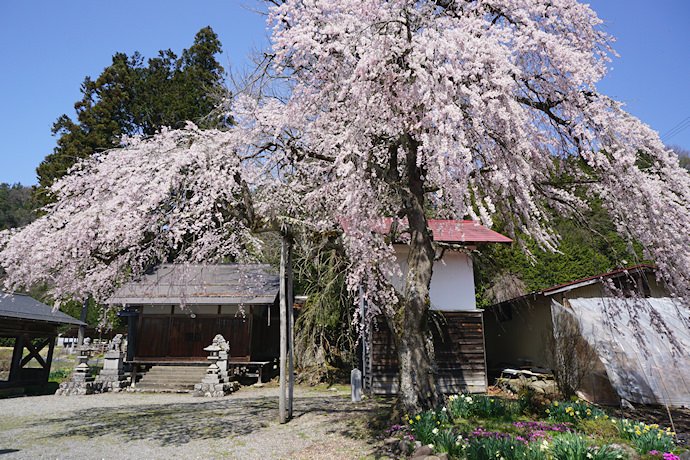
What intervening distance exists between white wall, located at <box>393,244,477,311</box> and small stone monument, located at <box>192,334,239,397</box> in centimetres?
681

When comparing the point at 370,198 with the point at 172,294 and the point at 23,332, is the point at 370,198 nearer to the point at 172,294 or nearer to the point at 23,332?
the point at 172,294

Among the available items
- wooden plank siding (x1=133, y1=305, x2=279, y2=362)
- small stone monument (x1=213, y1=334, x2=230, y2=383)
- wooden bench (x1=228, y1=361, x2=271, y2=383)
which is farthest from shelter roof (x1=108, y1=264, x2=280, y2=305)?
wooden bench (x1=228, y1=361, x2=271, y2=383)

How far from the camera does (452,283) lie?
13016 mm

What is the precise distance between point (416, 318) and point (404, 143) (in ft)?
10.1

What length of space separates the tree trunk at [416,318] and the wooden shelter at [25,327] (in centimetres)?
1111

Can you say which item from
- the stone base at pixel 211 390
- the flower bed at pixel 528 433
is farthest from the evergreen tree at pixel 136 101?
the flower bed at pixel 528 433

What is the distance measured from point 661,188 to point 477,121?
11.4ft

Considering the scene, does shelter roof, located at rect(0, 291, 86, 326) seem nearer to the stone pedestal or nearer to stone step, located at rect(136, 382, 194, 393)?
the stone pedestal

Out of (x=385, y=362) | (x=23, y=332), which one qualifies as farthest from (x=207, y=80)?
(x=385, y=362)

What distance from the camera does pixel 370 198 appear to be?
7059 millimetres

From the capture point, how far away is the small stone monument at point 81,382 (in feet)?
43.6

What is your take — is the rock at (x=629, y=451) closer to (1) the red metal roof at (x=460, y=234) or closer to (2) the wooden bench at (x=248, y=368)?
(1) the red metal roof at (x=460, y=234)

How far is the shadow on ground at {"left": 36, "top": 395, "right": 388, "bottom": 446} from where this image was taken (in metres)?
7.48

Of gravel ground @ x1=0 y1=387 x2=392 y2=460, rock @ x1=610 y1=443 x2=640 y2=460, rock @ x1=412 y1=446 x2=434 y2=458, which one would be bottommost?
gravel ground @ x1=0 y1=387 x2=392 y2=460
